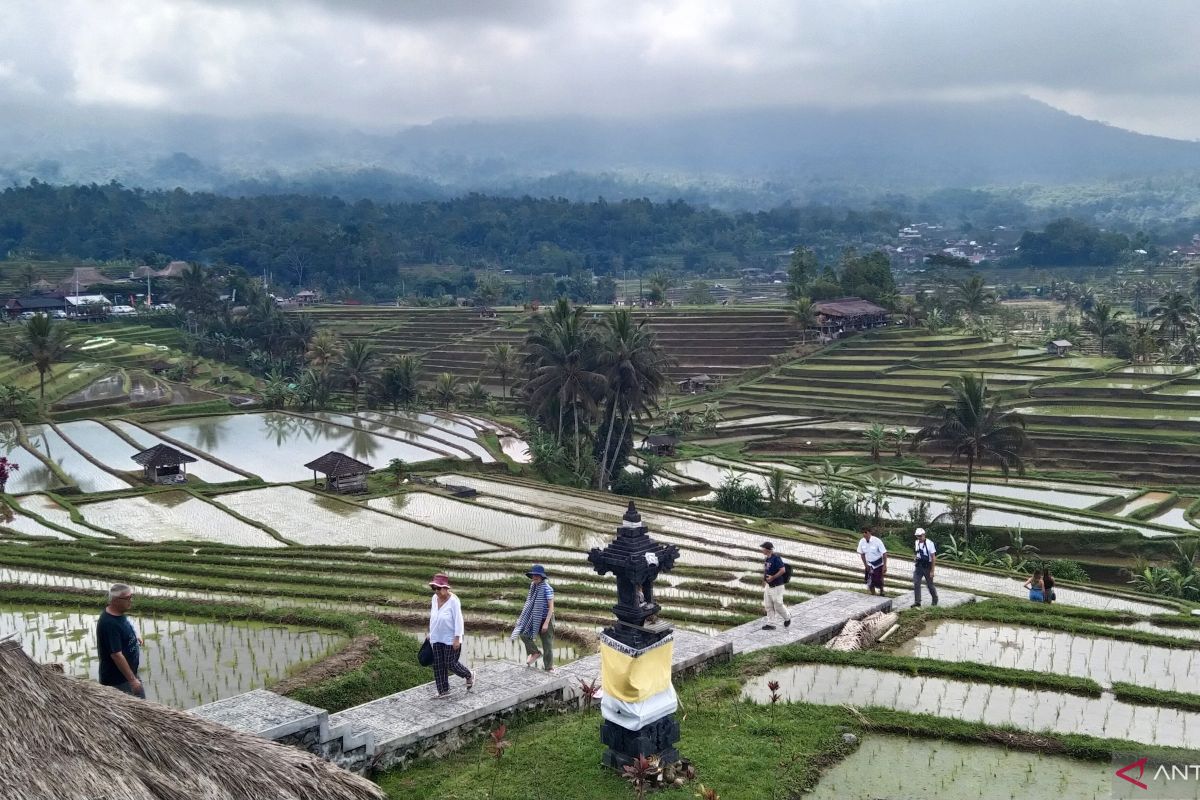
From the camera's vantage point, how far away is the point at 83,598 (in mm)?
14664

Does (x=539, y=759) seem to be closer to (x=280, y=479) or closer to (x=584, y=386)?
(x=280, y=479)

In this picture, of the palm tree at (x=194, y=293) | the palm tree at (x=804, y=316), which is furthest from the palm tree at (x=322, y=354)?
the palm tree at (x=804, y=316)

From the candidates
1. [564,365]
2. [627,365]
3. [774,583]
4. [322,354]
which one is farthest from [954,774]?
[322,354]

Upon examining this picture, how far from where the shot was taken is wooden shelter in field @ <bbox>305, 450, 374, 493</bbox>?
2705 centimetres

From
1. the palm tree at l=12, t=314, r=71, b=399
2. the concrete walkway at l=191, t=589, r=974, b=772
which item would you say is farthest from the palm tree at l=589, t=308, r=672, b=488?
the palm tree at l=12, t=314, r=71, b=399

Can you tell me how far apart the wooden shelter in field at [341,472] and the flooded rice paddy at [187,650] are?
12.9 meters

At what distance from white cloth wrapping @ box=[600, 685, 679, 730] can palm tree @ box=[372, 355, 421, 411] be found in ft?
124

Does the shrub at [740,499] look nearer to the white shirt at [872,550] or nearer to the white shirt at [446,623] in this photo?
the white shirt at [872,550]

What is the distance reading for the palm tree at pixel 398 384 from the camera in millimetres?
44656

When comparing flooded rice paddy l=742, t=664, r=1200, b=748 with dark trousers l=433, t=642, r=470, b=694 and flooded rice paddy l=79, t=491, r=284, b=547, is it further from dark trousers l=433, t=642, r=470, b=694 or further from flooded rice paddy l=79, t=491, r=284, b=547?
flooded rice paddy l=79, t=491, r=284, b=547

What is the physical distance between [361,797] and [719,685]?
437 cm

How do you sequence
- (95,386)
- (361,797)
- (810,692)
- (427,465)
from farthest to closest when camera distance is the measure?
(95,386)
(427,465)
(810,692)
(361,797)

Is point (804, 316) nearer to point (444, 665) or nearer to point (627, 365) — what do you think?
point (627, 365)

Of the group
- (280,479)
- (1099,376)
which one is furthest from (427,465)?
(1099,376)
